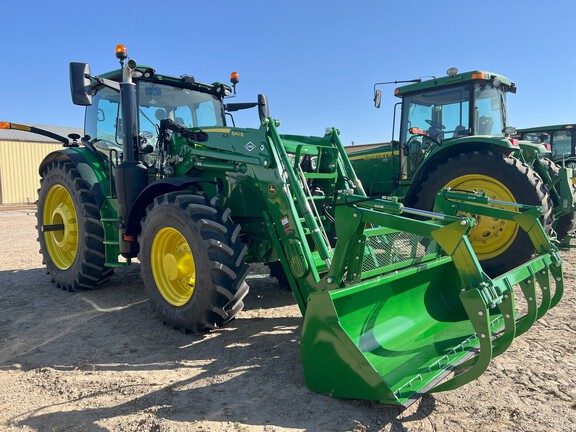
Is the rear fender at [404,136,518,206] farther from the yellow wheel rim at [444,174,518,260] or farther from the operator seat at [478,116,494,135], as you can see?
the operator seat at [478,116,494,135]

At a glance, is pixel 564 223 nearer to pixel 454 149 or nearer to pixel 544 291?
pixel 454 149

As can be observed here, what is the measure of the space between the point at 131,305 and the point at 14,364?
153 centimetres

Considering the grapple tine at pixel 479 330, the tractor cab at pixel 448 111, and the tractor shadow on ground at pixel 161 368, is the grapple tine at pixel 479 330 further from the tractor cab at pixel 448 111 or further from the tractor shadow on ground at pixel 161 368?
the tractor cab at pixel 448 111

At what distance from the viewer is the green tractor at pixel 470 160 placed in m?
5.67

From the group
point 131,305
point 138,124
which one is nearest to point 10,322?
point 131,305

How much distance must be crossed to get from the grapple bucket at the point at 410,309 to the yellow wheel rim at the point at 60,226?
4095 mm

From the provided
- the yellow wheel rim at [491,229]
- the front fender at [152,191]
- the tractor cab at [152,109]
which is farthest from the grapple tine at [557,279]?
the tractor cab at [152,109]

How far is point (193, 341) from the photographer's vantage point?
3.81 m

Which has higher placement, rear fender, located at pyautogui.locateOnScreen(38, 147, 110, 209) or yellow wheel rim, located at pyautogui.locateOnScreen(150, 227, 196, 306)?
rear fender, located at pyautogui.locateOnScreen(38, 147, 110, 209)

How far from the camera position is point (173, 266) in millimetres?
4074

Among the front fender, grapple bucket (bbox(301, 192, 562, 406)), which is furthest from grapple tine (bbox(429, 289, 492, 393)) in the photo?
the front fender

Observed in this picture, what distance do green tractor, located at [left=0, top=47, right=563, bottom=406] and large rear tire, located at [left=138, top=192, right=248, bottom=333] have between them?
0.01 m

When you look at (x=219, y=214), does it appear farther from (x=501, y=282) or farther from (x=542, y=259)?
(x=542, y=259)

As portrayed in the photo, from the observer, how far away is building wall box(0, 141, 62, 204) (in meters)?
26.0
